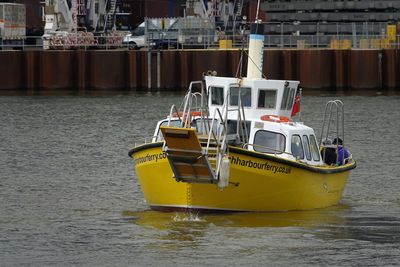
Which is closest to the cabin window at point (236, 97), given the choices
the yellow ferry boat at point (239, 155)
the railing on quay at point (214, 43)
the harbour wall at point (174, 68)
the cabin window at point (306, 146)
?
the yellow ferry boat at point (239, 155)

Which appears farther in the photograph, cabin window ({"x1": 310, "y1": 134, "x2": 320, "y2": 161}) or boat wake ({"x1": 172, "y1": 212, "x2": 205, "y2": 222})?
cabin window ({"x1": 310, "y1": 134, "x2": 320, "y2": 161})

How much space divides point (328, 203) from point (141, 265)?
285 inches

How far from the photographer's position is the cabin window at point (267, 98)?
97.6ft

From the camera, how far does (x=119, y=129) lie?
5175cm

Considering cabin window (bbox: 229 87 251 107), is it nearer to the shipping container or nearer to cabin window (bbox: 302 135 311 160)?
cabin window (bbox: 302 135 311 160)

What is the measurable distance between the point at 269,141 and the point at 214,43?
51.5 m

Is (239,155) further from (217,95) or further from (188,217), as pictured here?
(217,95)

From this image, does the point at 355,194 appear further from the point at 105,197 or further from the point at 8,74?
the point at 8,74

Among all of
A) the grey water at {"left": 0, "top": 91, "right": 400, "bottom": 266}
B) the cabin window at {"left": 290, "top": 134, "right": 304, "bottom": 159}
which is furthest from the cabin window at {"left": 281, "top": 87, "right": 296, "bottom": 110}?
the grey water at {"left": 0, "top": 91, "right": 400, "bottom": 266}

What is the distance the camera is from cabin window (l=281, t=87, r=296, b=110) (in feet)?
98.4

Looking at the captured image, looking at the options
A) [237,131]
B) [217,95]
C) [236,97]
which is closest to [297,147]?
[237,131]

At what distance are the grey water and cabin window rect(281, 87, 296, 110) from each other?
7.75 ft

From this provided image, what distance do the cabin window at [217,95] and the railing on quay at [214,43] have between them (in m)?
42.9

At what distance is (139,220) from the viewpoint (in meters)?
29.3
